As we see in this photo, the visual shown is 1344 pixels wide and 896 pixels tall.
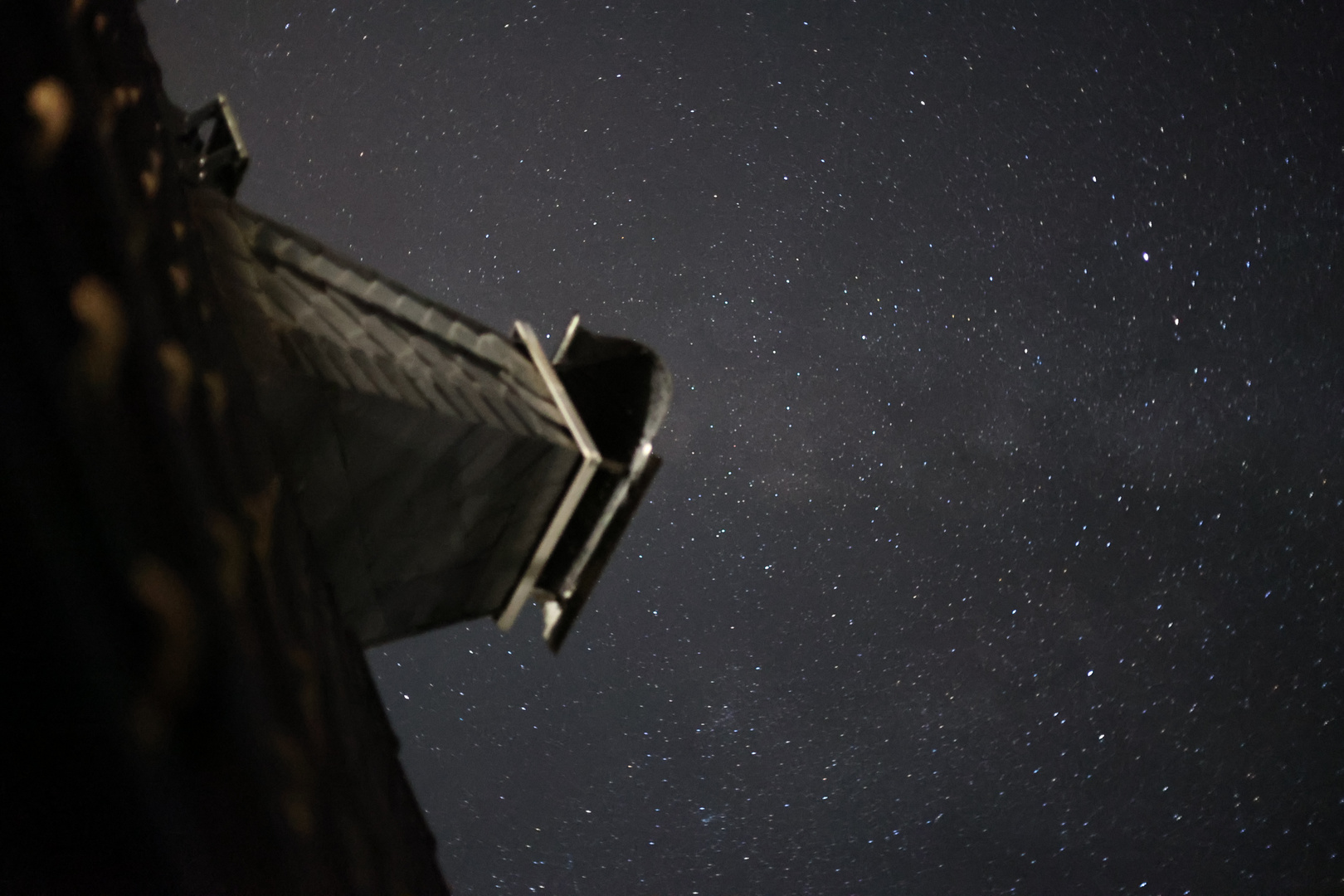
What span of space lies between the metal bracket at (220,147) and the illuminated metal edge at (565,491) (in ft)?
9.86

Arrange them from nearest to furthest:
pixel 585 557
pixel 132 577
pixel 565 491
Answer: pixel 132 577 → pixel 565 491 → pixel 585 557

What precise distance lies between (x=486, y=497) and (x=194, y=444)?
12.4 ft

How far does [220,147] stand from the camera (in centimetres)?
686

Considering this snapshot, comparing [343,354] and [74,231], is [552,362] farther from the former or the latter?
[74,231]

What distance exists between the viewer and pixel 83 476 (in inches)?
38.0

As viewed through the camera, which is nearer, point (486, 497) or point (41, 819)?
point (41, 819)

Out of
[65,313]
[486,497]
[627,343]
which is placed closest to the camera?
[65,313]

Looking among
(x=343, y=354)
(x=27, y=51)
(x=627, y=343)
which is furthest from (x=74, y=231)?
(x=627, y=343)

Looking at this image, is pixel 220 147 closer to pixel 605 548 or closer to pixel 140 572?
pixel 605 548

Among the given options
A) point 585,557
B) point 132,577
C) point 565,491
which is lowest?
point 585,557

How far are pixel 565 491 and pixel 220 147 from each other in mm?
4341

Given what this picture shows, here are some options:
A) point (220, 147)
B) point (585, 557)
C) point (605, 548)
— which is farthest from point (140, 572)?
point (220, 147)

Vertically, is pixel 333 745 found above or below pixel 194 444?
below

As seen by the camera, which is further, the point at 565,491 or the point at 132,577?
the point at 565,491
